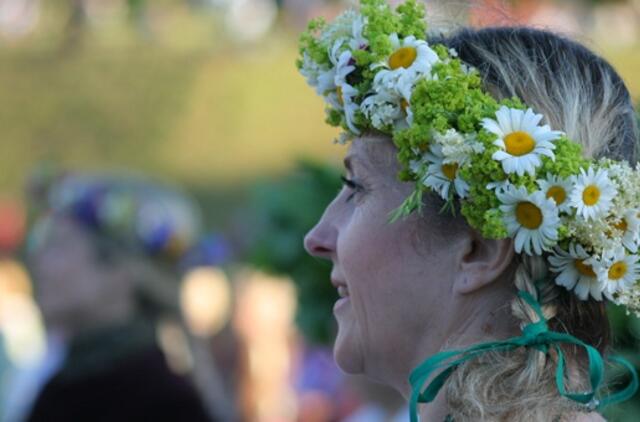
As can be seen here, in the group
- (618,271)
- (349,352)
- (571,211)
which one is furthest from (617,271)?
(349,352)

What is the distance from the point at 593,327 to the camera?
2191 millimetres

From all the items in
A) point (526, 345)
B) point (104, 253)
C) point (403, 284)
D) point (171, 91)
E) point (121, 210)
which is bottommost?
point (171, 91)

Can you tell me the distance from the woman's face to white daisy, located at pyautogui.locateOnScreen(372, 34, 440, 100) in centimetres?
12

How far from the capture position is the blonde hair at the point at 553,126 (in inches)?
80.0

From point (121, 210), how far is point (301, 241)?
757mm

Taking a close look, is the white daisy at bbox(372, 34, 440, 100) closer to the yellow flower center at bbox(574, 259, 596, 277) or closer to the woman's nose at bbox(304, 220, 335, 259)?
the woman's nose at bbox(304, 220, 335, 259)

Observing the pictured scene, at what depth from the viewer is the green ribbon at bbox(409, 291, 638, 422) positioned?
6.66 feet

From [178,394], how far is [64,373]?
1.57ft

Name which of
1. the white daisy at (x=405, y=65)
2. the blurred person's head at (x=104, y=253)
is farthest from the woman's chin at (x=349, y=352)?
the blurred person's head at (x=104, y=253)

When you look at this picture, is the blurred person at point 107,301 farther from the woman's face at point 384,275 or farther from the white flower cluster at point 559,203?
the white flower cluster at point 559,203

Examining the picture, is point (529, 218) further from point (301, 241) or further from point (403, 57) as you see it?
point (301, 241)

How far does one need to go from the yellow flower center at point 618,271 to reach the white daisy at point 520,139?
227mm

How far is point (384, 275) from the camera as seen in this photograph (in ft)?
7.14

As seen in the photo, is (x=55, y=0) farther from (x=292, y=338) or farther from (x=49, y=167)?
(x=49, y=167)
